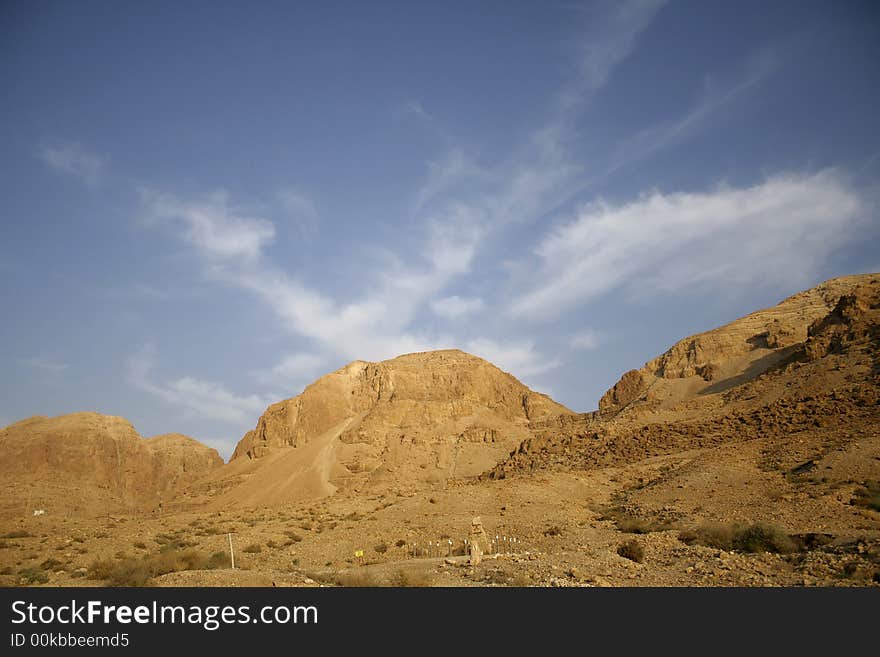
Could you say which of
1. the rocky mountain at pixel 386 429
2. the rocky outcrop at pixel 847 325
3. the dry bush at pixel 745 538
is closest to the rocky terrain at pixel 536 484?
the dry bush at pixel 745 538

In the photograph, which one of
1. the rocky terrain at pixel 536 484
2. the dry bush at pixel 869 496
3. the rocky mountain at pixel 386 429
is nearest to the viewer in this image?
the rocky terrain at pixel 536 484

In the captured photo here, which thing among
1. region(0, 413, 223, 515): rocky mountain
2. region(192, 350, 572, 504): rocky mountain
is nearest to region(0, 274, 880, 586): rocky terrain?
region(192, 350, 572, 504): rocky mountain

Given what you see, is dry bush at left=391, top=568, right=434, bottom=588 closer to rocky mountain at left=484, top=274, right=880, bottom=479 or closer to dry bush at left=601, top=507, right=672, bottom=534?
dry bush at left=601, top=507, right=672, bottom=534

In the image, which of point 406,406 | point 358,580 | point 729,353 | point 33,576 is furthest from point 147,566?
point 406,406

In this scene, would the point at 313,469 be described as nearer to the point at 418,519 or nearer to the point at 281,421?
the point at 281,421

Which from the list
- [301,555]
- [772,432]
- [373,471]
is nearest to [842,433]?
[772,432]

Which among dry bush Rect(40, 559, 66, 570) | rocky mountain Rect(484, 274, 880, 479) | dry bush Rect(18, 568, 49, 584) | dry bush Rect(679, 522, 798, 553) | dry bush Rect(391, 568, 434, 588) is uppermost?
rocky mountain Rect(484, 274, 880, 479)

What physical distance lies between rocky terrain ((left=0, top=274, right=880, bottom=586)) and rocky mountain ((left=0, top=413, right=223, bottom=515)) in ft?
1.66

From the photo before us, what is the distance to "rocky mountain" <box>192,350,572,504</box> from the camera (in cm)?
7456

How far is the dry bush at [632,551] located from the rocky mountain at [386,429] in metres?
52.2

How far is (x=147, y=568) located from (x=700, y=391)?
64.8 meters

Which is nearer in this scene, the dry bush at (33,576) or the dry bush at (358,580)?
the dry bush at (358,580)

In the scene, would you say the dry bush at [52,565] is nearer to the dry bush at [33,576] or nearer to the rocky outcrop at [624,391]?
the dry bush at [33,576]

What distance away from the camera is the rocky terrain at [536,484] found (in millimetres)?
16797
